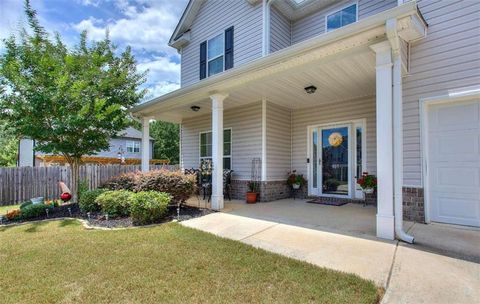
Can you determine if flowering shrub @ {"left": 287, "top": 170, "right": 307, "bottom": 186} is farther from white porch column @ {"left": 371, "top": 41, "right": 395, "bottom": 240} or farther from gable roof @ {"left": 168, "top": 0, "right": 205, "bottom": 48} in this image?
gable roof @ {"left": 168, "top": 0, "right": 205, "bottom": 48}

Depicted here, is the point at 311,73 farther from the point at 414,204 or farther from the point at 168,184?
the point at 168,184

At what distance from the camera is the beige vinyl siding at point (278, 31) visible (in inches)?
308

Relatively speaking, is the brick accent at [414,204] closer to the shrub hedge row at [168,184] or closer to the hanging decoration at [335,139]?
the hanging decoration at [335,139]

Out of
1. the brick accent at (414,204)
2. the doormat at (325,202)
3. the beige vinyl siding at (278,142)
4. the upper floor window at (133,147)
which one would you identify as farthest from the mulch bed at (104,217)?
the upper floor window at (133,147)

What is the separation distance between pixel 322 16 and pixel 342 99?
255cm

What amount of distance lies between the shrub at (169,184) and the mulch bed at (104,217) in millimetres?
351

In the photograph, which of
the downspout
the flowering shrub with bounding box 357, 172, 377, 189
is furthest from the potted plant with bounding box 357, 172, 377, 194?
the downspout

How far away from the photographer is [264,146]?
7477 mm

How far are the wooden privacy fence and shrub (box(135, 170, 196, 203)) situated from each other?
11.3ft

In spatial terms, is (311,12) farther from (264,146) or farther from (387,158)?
(387,158)

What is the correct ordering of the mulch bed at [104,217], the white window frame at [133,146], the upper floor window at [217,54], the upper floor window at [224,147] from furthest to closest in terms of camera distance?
1. the white window frame at [133,146]
2. the upper floor window at [217,54]
3. the upper floor window at [224,147]
4. the mulch bed at [104,217]

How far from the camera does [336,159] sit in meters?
7.47

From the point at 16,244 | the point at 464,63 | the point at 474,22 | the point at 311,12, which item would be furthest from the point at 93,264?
the point at 311,12

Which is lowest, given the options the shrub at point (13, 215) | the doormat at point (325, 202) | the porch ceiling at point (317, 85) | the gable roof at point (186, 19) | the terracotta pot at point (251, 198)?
the shrub at point (13, 215)
